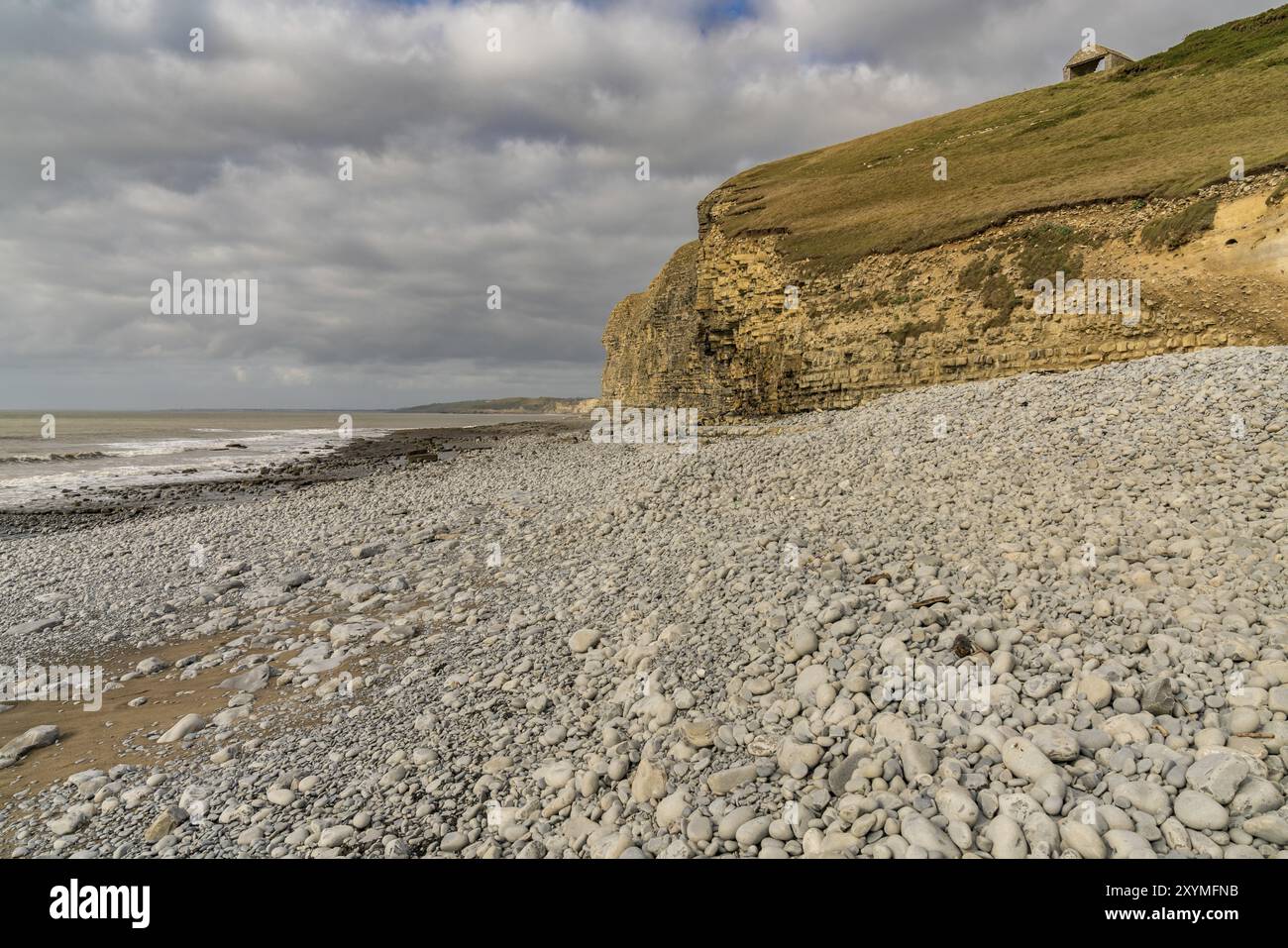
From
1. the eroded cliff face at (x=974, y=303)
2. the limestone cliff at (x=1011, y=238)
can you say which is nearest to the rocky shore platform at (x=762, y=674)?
the eroded cliff face at (x=974, y=303)

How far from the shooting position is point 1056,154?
27.4 meters

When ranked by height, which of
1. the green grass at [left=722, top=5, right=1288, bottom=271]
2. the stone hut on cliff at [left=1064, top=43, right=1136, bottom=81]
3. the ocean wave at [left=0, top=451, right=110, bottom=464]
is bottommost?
the ocean wave at [left=0, top=451, right=110, bottom=464]

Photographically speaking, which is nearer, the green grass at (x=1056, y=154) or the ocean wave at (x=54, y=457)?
the green grass at (x=1056, y=154)

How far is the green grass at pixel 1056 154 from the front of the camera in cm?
2202

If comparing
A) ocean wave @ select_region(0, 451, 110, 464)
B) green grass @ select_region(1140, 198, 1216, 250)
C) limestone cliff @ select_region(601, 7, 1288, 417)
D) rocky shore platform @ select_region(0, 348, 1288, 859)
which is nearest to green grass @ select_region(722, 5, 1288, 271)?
limestone cliff @ select_region(601, 7, 1288, 417)

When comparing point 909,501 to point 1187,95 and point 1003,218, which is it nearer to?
point 1003,218

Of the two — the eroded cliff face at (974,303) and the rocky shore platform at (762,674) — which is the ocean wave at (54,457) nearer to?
the rocky shore platform at (762,674)

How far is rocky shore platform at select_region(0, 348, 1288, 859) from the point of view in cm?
445

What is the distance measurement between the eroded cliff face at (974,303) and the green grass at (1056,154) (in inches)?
39.0

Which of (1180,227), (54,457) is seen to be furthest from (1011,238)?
(54,457)

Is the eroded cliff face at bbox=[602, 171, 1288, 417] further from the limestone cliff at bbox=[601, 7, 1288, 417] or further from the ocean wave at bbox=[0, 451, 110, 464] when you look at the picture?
the ocean wave at bbox=[0, 451, 110, 464]

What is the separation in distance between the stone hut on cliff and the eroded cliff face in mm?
30340

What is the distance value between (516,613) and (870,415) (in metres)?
14.2
